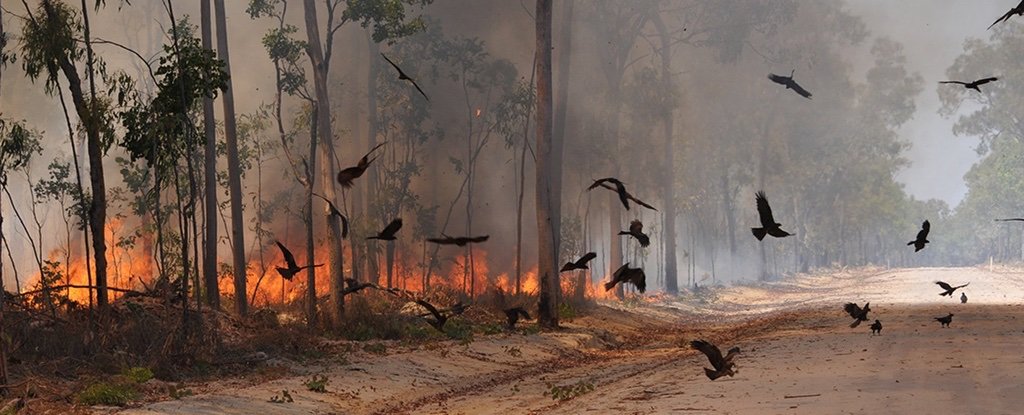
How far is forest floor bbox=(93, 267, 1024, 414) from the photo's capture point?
14055 mm

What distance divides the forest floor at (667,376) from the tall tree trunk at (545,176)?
3.85ft

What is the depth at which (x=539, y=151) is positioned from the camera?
32344 millimetres

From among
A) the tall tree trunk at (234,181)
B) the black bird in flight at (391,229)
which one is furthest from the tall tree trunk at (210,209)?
the black bird in flight at (391,229)

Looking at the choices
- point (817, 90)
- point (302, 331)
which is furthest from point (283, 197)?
point (817, 90)

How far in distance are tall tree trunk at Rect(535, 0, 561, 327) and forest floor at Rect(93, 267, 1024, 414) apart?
1.17 metres

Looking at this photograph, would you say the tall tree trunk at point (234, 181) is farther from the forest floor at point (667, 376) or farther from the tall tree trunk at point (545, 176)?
the tall tree trunk at point (545, 176)

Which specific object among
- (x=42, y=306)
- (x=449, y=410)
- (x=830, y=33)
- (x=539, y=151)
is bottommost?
(x=449, y=410)

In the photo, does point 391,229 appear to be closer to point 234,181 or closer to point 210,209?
point 210,209

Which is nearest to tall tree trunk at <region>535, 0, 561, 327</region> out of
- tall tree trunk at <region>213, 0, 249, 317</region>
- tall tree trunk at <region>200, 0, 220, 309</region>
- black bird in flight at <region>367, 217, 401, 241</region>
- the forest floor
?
the forest floor

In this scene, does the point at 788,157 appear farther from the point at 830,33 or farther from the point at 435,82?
the point at 435,82

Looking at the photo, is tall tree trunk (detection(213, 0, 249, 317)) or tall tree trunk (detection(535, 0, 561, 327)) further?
tall tree trunk (detection(535, 0, 561, 327))

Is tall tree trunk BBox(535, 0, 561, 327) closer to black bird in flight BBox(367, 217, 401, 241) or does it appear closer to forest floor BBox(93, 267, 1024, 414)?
forest floor BBox(93, 267, 1024, 414)

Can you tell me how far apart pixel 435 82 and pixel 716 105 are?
32222mm

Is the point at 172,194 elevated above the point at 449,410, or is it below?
above
